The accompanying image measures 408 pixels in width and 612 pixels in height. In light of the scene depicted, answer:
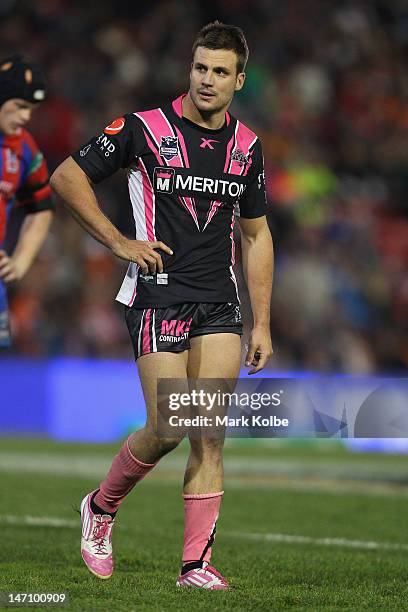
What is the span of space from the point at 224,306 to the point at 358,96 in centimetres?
1570

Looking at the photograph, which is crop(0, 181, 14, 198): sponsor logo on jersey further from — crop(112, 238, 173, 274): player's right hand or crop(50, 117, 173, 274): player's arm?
crop(112, 238, 173, 274): player's right hand

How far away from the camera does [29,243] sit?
8.02m

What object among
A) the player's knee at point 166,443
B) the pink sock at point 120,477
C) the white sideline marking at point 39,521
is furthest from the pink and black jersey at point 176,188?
the white sideline marking at point 39,521

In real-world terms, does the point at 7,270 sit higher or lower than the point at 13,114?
lower

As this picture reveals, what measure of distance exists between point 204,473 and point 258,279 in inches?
38.8

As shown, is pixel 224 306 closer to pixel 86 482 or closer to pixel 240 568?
pixel 240 568

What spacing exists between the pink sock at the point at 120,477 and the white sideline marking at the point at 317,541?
A: 7.82ft

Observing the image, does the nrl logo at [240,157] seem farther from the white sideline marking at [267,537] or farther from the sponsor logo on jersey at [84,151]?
the white sideline marking at [267,537]

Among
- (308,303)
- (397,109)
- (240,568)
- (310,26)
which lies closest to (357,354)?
(308,303)

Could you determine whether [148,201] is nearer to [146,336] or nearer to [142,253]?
[142,253]

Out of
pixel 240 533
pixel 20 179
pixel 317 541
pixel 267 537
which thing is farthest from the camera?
pixel 240 533

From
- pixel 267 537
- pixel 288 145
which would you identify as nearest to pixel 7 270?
pixel 267 537

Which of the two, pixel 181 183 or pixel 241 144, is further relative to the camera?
pixel 241 144

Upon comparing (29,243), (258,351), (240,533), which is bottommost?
(240,533)
